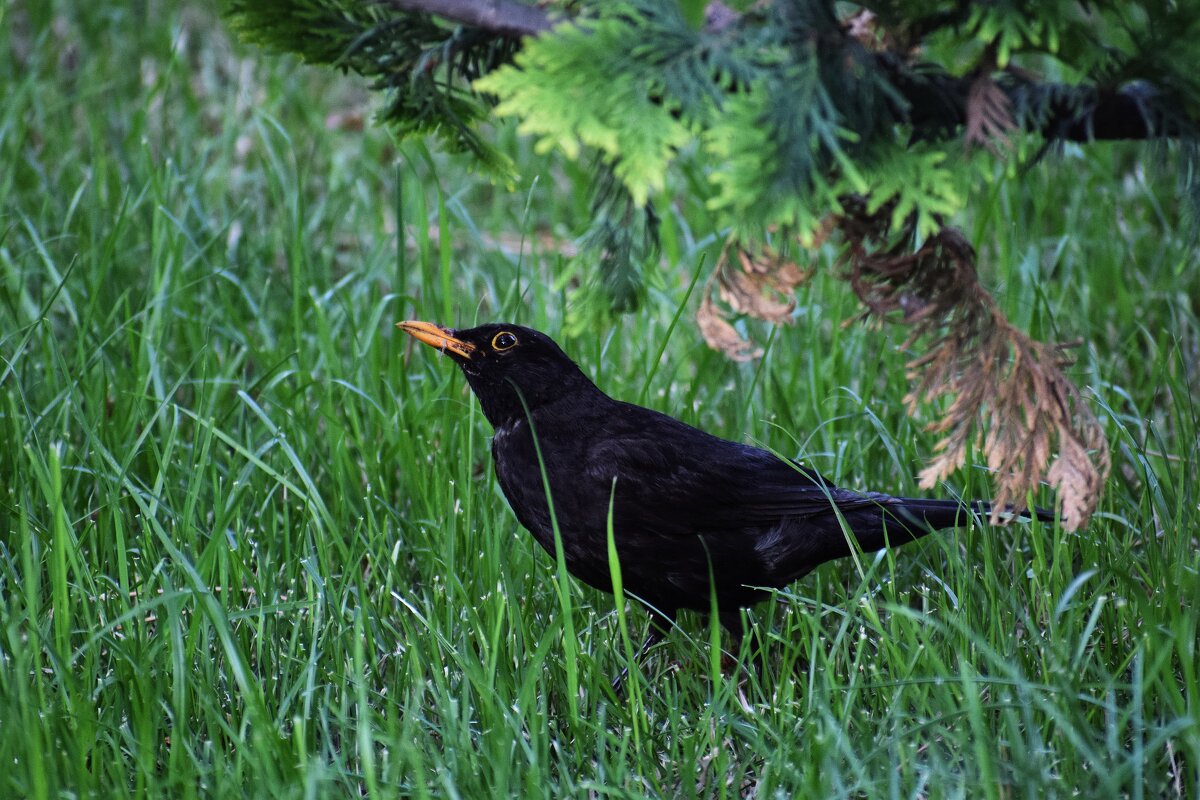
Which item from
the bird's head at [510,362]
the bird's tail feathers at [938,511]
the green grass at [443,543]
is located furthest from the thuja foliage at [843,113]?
the bird's head at [510,362]

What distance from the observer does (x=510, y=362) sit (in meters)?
3.27

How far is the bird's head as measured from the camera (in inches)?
128

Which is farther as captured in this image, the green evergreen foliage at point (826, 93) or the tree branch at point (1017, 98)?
the tree branch at point (1017, 98)

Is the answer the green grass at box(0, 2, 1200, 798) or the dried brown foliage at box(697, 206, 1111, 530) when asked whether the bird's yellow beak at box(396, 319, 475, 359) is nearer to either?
the green grass at box(0, 2, 1200, 798)

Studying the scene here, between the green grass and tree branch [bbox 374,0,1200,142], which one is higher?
tree branch [bbox 374,0,1200,142]

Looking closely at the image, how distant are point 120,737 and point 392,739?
0.66 m

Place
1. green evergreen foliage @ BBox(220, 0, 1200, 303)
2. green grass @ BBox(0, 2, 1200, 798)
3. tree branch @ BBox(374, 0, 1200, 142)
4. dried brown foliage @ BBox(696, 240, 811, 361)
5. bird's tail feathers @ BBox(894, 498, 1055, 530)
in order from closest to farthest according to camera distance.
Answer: green evergreen foliage @ BBox(220, 0, 1200, 303), tree branch @ BBox(374, 0, 1200, 142), green grass @ BBox(0, 2, 1200, 798), dried brown foliage @ BBox(696, 240, 811, 361), bird's tail feathers @ BBox(894, 498, 1055, 530)

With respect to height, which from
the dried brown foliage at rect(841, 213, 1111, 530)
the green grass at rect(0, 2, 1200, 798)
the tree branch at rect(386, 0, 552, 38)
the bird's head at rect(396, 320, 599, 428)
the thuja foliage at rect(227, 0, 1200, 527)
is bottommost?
the green grass at rect(0, 2, 1200, 798)

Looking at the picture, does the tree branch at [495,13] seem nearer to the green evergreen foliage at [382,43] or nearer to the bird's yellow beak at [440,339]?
the green evergreen foliage at [382,43]

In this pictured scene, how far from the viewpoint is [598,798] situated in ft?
7.67

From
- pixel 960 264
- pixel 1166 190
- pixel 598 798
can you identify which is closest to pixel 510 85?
pixel 960 264

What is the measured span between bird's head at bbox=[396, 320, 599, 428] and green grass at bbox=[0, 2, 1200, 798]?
7.4 inches

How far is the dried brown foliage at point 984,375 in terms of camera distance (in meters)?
2.18

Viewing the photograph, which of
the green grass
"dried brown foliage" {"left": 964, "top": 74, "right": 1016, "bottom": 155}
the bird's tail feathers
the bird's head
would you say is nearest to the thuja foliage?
"dried brown foliage" {"left": 964, "top": 74, "right": 1016, "bottom": 155}
